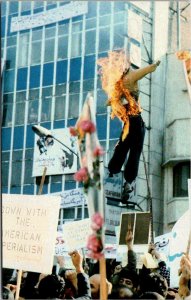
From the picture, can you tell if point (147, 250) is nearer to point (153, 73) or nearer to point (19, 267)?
point (19, 267)

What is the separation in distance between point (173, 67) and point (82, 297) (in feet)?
5.69

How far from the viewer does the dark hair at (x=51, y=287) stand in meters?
4.38

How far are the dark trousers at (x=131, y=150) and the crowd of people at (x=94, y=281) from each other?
44cm

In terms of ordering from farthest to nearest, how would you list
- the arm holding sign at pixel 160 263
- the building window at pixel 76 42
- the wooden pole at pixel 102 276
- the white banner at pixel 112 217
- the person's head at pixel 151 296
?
the building window at pixel 76 42, the arm holding sign at pixel 160 263, the white banner at pixel 112 217, the person's head at pixel 151 296, the wooden pole at pixel 102 276

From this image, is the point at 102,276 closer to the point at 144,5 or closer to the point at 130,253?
the point at 130,253

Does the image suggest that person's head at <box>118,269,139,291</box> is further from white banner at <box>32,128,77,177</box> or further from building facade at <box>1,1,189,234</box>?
white banner at <box>32,128,77,177</box>

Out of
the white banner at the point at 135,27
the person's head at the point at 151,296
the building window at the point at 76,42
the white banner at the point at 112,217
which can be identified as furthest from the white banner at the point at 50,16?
the person's head at the point at 151,296

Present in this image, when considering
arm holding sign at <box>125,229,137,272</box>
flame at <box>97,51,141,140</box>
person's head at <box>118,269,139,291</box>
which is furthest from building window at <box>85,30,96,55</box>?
person's head at <box>118,269,139,291</box>

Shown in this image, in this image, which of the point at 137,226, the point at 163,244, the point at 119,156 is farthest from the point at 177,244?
the point at 119,156

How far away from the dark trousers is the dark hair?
2.86 ft

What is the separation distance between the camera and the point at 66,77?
15.4ft

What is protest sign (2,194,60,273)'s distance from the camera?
441 cm

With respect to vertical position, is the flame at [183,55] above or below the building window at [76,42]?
below

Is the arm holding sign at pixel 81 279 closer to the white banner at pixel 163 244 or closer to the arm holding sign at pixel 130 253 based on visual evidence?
the arm holding sign at pixel 130 253
